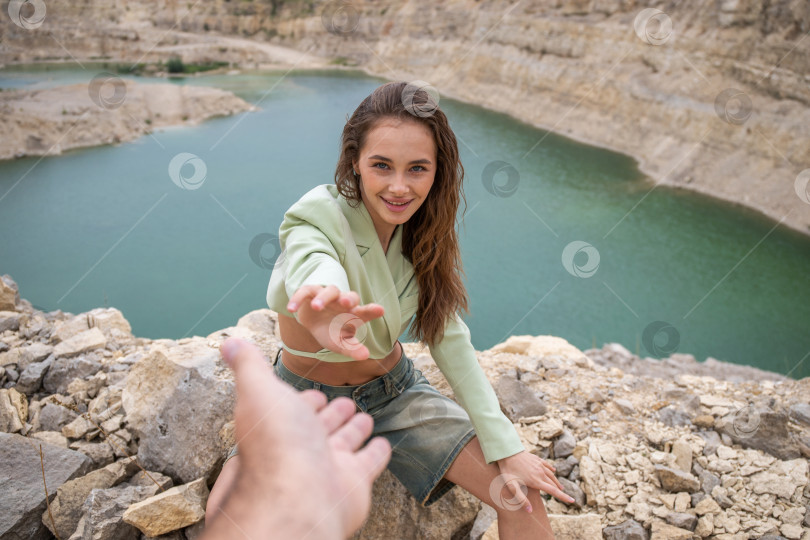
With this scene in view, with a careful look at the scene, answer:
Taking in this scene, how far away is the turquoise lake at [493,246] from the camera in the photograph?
833 centimetres

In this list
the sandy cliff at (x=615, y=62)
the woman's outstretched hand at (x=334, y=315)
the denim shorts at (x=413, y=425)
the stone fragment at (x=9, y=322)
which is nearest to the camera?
the woman's outstretched hand at (x=334, y=315)

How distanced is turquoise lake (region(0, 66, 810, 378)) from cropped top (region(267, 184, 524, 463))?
3229mm

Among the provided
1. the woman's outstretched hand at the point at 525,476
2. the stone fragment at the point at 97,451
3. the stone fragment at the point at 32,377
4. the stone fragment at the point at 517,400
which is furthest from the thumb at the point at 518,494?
the stone fragment at the point at 32,377

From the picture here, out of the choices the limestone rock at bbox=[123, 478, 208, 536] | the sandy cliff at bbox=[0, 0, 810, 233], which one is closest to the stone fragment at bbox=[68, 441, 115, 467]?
the limestone rock at bbox=[123, 478, 208, 536]

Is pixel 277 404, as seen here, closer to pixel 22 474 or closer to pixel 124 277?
pixel 22 474

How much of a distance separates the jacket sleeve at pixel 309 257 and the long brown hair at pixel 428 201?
9.9 inches

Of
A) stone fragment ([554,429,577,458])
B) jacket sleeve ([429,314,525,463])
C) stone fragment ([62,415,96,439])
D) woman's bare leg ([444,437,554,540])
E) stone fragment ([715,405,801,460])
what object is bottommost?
stone fragment ([554,429,577,458])

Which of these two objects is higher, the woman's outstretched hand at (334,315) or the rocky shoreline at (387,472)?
the woman's outstretched hand at (334,315)


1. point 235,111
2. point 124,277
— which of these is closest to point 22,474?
point 124,277

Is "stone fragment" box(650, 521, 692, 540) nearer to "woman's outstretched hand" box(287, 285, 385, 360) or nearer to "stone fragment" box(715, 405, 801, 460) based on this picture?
"stone fragment" box(715, 405, 801, 460)

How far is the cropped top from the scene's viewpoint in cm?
163

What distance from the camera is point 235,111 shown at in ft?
65.7

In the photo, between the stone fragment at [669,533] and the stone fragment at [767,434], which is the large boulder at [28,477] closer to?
the stone fragment at [669,533]

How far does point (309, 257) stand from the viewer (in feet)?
4.93
